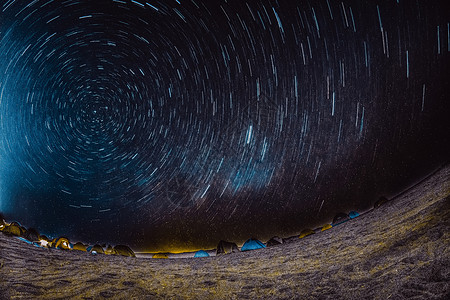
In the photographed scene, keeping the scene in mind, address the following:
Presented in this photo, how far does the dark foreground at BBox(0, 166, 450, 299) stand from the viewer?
8.19ft

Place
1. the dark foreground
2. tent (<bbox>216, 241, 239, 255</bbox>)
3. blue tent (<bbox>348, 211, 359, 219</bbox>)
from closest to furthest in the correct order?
the dark foreground
blue tent (<bbox>348, 211, 359, 219</bbox>)
tent (<bbox>216, 241, 239, 255</bbox>)

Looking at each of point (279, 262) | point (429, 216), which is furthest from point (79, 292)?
point (429, 216)

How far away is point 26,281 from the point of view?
3.21 metres

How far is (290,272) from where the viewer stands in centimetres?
356

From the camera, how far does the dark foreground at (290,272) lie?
2496 millimetres

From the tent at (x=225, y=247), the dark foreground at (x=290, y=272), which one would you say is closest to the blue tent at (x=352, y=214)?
the tent at (x=225, y=247)

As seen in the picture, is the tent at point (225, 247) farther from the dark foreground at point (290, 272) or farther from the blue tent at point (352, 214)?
the dark foreground at point (290, 272)

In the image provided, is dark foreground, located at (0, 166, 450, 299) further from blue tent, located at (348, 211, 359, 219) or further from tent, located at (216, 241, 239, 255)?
tent, located at (216, 241, 239, 255)

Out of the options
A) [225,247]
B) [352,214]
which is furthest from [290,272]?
[352,214]

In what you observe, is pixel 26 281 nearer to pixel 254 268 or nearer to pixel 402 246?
pixel 254 268

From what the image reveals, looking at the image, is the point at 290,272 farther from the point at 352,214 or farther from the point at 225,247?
the point at 352,214

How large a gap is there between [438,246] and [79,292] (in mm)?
4128

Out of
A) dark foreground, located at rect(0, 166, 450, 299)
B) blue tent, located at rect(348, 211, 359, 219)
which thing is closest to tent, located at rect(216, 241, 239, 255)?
blue tent, located at rect(348, 211, 359, 219)

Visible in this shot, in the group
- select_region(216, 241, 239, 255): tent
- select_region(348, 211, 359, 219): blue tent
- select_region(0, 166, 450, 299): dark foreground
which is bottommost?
select_region(0, 166, 450, 299): dark foreground
